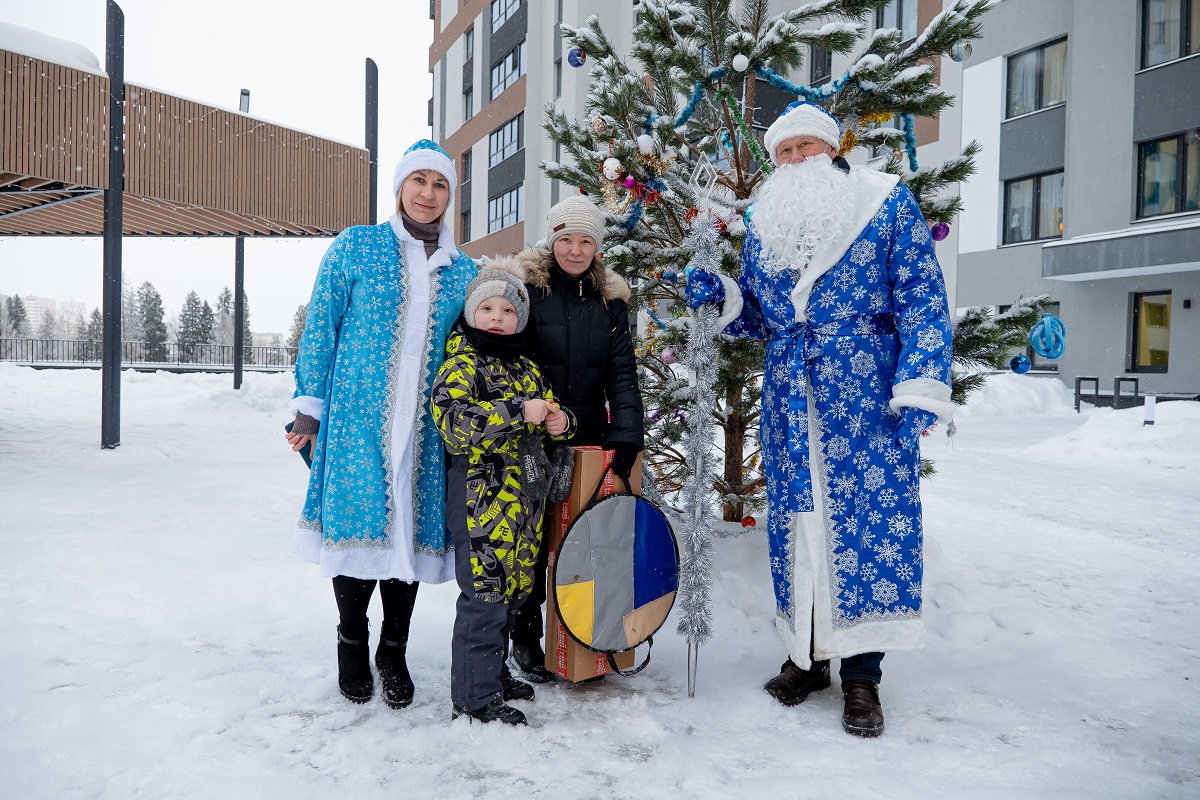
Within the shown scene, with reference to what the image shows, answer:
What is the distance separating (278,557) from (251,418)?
8921 millimetres

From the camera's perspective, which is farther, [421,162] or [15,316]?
[15,316]

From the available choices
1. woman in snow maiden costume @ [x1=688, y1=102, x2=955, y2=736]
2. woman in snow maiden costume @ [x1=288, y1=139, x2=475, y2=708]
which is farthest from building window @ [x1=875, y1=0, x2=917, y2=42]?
woman in snow maiden costume @ [x1=288, y1=139, x2=475, y2=708]

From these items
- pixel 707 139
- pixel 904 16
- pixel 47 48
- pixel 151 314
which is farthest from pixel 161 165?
pixel 151 314

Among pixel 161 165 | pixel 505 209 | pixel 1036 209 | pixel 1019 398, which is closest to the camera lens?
pixel 161 165

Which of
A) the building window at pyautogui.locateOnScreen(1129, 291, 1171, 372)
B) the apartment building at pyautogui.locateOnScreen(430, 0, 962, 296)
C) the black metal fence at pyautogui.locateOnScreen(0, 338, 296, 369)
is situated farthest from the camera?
the black metal fence at pyautogui.locateOnScreen(0, 338, 296, 369)

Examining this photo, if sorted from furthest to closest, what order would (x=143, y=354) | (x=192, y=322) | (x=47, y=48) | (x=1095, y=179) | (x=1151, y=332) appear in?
(x=192, y=322), (x=143, y=354), (x=1095, y=179), (x=1151, y=332), (x=47, y=48)

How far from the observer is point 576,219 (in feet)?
9.45

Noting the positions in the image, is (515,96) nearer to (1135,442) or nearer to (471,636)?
(1135,442)

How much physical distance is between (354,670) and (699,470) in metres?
1.53

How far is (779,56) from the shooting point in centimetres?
349

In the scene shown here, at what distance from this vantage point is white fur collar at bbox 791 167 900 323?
2.72 metres

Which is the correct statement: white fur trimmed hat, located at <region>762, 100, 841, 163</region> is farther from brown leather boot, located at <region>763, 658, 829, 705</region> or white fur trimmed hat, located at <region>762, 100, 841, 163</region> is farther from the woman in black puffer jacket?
brown leather boot, located at <region>763, 658, 829, 705</region>

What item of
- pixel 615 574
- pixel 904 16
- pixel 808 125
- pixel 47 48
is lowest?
pixel 615 574

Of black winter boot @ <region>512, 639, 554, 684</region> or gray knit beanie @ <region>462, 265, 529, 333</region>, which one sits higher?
gray knit beanie @ <region>462, 265, 529, 333</region>
